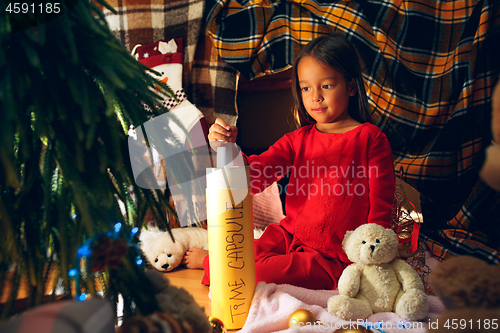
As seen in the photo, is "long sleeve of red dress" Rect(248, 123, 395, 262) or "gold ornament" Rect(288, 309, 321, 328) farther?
"long sleeve of red dress" Rect(248, 123, 395, 262)

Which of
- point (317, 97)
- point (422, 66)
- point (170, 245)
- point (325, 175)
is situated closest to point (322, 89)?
point (317, 97)

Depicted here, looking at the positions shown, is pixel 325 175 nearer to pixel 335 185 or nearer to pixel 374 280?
pixel 335 185

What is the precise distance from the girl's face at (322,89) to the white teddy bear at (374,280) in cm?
35

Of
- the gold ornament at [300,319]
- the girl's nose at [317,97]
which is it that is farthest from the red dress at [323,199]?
the gold ornament at [300,319]

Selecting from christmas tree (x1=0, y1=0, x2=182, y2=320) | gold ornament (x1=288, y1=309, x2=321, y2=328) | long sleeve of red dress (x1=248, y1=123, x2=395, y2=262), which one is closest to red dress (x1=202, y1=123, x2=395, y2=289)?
long sleeve of red dress (x1=248, y1=123, x2=395, y2=262)

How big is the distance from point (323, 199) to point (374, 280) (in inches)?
10.7

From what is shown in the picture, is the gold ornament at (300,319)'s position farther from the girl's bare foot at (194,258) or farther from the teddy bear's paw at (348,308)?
the girl's bare foot at (194,258)

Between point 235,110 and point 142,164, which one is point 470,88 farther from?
point 142,164

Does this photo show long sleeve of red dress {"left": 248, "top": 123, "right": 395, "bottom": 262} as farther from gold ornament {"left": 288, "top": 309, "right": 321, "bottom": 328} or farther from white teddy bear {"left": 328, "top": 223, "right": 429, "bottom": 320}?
gold ornament {"left": 288, "top": 309, "right": 321, "bottom": 328}

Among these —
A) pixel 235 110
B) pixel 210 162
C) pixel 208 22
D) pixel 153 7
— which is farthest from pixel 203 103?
pixel 210 162

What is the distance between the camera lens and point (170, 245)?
0.85 m

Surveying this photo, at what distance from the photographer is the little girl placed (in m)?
0.73

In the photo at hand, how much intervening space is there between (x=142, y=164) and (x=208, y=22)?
0.99 meters

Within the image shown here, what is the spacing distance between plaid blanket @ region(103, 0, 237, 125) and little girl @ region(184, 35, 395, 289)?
36 centimetres
